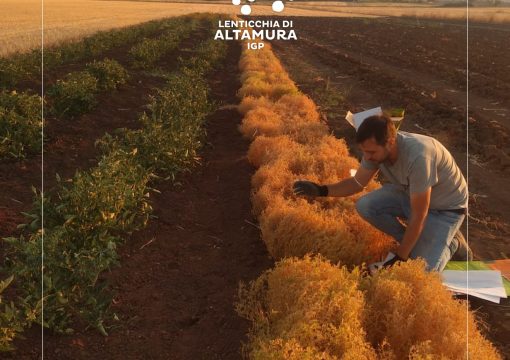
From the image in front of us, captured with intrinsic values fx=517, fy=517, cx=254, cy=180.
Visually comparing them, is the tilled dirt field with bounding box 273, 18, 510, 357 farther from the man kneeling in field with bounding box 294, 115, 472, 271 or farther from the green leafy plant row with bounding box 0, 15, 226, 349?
the green leafy plant row with bounding box 0, 15, 226, 349

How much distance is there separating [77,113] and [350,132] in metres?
4.75

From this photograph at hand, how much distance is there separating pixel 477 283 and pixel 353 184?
1.29 meters

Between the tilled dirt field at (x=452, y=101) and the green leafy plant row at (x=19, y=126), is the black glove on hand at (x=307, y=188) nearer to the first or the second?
the tilled dirt field at (x=452, y=101)

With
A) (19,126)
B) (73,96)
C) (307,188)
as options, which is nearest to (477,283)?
(307,188)

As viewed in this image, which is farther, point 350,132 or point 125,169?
point 350,132

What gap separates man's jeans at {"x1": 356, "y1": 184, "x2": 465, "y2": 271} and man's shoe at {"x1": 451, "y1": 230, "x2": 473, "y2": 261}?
0.39ft

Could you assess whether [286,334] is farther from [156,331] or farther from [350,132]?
[350,132]

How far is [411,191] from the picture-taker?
3.93m

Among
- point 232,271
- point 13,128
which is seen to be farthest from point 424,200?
point 13,128

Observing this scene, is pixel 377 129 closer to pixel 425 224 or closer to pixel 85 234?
pixel 425 224

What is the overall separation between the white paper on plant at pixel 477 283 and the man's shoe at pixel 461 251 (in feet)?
0.66

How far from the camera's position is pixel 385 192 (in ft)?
15.1

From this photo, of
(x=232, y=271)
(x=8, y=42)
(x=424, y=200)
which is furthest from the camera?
(x=8, y=42)

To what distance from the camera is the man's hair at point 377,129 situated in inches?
148
